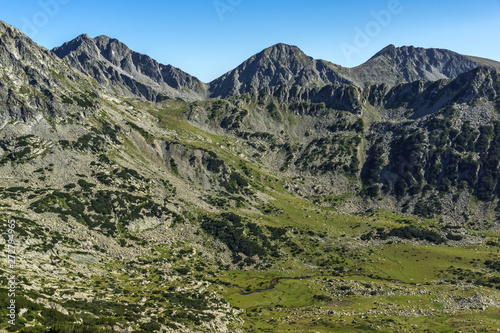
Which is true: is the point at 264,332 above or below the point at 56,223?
below

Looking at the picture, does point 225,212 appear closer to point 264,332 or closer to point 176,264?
point 176,264

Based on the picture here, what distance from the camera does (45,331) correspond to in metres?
37.3

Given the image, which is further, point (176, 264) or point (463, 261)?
point (463, 261)

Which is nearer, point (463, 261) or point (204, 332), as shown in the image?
point (204, 332)

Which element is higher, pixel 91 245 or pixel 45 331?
pixel 45 331

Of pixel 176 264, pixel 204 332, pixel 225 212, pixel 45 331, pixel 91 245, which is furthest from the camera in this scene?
pixel 225 212

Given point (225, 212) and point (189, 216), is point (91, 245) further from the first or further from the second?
point (225, 212)

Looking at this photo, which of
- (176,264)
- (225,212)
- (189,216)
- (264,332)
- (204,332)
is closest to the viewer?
(204,332)

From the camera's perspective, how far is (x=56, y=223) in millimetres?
122875

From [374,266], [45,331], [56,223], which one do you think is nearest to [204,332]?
[45,331]

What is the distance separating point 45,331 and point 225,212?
147m

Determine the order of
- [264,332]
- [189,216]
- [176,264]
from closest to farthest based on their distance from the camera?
[264,332]
[176,264]
[189,216]

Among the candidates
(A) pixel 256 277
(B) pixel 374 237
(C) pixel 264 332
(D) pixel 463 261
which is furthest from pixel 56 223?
(D) pixel 463 261

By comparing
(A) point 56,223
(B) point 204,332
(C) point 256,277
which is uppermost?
(A) point 56,223
